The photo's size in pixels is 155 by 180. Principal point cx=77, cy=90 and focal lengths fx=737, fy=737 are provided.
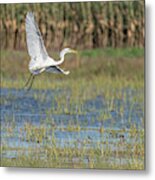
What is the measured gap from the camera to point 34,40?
3.82 m

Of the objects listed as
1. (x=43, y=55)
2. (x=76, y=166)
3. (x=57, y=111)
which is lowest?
(x=76, y=166)

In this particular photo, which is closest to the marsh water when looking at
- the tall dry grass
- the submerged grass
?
the submerged grass

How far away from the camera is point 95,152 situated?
3.73m

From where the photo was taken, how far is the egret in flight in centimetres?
381

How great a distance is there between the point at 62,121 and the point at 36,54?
1.23ft

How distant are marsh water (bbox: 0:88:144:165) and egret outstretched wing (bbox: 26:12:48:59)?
Answer: 197 millimetres

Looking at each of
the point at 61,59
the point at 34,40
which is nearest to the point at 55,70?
the point at 61,59

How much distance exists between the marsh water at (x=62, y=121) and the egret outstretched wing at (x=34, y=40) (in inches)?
7.8

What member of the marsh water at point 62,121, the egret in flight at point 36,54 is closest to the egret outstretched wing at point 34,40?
the egret in flight at point 36,54

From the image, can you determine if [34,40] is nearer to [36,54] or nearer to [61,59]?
[36,54]

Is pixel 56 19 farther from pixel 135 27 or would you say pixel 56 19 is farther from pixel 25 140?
pixel 25 140

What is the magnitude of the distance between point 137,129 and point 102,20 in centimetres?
58

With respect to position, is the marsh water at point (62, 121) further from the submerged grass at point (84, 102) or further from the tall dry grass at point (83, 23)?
the tall dry grass at point (83, 23)

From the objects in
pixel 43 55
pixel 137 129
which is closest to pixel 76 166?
pixel 137 129
